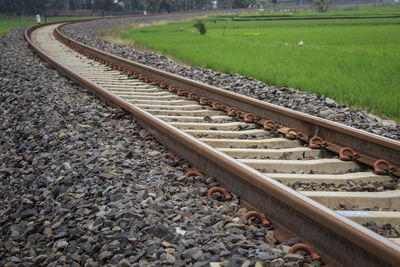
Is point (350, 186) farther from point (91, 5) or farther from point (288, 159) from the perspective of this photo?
point (91, 5)

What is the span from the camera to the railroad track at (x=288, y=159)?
101 inches

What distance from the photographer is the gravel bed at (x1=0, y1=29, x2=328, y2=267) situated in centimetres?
273

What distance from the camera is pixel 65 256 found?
276cm

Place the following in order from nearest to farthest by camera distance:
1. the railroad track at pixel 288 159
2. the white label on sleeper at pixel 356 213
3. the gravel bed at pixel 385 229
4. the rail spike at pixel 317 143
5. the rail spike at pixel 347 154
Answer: the railroad track at pixel 288 159, the gravel bed at pixel 385 229, the white label on sleeper at pixel 356 213, the rail spike at pixel 347 154, the rail spike at pixel 317 143

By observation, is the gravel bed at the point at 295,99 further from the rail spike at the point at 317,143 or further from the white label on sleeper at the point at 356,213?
the white label on sleeper at the point at 356,213

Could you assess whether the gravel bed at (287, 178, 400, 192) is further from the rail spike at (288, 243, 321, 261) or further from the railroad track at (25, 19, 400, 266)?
the rail spike at (288, 243, 321, 261)

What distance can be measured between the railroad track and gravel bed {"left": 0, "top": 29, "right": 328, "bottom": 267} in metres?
0.17

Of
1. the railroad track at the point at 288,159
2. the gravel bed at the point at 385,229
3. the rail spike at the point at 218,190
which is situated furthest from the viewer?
the rail spike at the point at 218,190

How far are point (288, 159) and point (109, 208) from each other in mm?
1940

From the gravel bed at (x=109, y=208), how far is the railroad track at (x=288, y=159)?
0.17m

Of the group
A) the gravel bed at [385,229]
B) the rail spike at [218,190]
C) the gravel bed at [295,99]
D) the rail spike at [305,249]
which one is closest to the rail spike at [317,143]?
the gravel bed at [295,99]

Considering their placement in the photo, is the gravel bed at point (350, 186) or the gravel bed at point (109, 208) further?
the gravel bed at point (350, 186)

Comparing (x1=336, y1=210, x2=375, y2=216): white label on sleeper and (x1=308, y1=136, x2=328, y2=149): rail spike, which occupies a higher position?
(x1=308, y1=136, x2=328, y2=149): rail spike

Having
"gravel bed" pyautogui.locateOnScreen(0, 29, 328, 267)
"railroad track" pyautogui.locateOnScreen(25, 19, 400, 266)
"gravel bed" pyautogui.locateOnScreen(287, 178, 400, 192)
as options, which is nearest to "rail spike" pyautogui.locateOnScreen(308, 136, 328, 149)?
"railroad track" pyautogui.locateOnScreen(25, 19, 400, 266)
